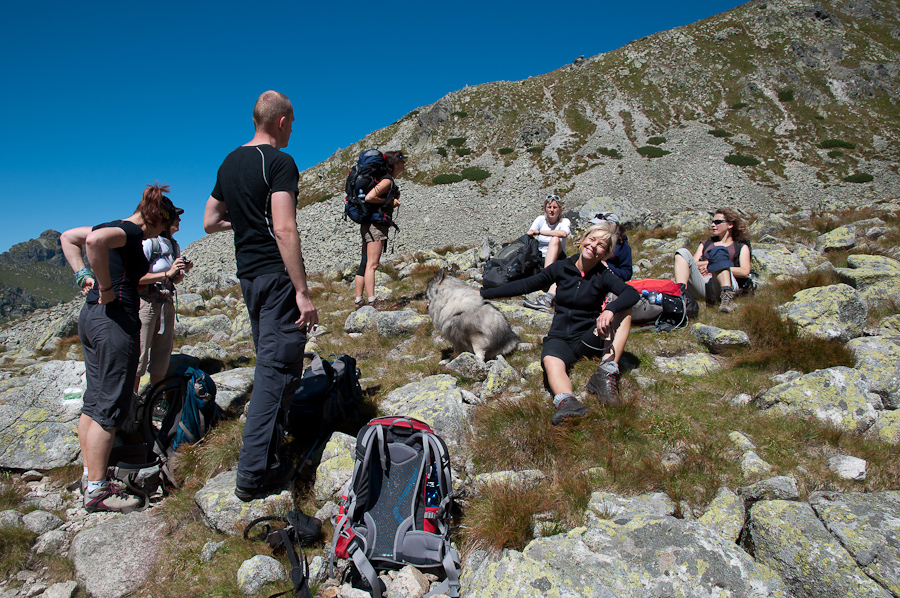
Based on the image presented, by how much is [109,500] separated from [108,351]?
1.28 m

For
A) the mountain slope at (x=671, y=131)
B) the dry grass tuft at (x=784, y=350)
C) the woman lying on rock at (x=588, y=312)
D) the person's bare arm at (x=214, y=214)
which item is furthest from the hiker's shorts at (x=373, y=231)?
the mountain slope at (x=671, y=131)

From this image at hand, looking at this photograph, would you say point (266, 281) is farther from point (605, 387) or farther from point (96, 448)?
point (605, 387)

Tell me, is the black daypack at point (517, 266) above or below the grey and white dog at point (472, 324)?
above

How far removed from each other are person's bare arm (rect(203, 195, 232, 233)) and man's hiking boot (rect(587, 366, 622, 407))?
3.90 m

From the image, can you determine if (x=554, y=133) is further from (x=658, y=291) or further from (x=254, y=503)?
(x=254, y=503)

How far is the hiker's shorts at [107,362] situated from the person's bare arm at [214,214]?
1.08 metres

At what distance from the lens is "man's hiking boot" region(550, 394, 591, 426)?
3.90m

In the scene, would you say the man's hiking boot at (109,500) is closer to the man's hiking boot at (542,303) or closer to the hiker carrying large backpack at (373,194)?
the hiker carrying large backpack at (373,194)

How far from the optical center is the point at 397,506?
3100 millimetres

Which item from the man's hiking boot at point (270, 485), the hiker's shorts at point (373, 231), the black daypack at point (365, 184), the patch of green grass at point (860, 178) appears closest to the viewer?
the man's hiking boot at point (270, 485)

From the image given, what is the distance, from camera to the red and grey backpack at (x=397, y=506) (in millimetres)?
2799

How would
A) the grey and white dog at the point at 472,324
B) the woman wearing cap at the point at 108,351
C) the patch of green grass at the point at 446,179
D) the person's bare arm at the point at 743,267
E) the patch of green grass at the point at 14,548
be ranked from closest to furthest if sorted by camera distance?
the patch of green grass at the point at 14,548 < the woman wearing cap at the point at 108,351 < the grey and white dog at the point at 472,324 < the person's bare arm at the point at 743,267 < the patch of green grass at the point at 446,179

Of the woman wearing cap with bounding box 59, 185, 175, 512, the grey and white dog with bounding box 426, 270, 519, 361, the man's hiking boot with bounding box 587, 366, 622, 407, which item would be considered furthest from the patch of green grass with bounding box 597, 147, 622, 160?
the woman wearing cap with bounding box 59, 185, 175, 512

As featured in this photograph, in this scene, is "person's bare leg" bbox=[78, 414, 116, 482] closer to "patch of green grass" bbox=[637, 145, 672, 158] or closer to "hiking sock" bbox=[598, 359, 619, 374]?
"hiking sock" bbox=[598, 359, 619, 374]
